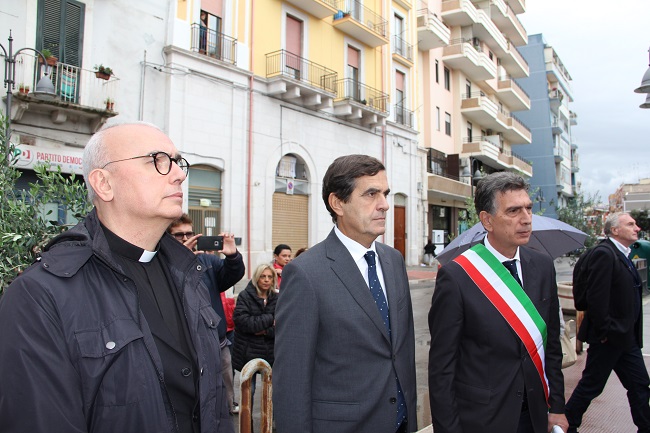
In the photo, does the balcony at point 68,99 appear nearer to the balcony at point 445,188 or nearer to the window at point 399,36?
the window at point 399,36

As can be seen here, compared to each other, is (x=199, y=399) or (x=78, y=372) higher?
(x=78, y=372)

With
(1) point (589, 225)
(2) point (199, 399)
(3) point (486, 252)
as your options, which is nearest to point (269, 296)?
(3) point (486, 252)

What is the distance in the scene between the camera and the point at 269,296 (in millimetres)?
5109

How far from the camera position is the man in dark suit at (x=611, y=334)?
427 cm

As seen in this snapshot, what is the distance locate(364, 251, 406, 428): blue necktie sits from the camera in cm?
246

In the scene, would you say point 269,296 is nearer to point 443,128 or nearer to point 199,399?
point 199,399

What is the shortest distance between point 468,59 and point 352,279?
98.1 ft

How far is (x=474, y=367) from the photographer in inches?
107

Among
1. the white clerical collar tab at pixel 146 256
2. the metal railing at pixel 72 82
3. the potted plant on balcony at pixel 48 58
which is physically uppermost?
the potted plant on balcony at pixel 48 58

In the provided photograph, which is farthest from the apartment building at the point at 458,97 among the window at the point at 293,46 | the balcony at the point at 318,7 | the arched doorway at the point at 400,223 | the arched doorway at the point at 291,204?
the arched doorway at the point at 291,204

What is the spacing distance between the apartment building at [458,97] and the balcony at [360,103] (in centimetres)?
579

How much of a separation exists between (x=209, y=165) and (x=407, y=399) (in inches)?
542

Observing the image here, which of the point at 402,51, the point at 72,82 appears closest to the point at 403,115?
the point at 402,51

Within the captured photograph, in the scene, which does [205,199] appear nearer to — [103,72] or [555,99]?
[103,72]
